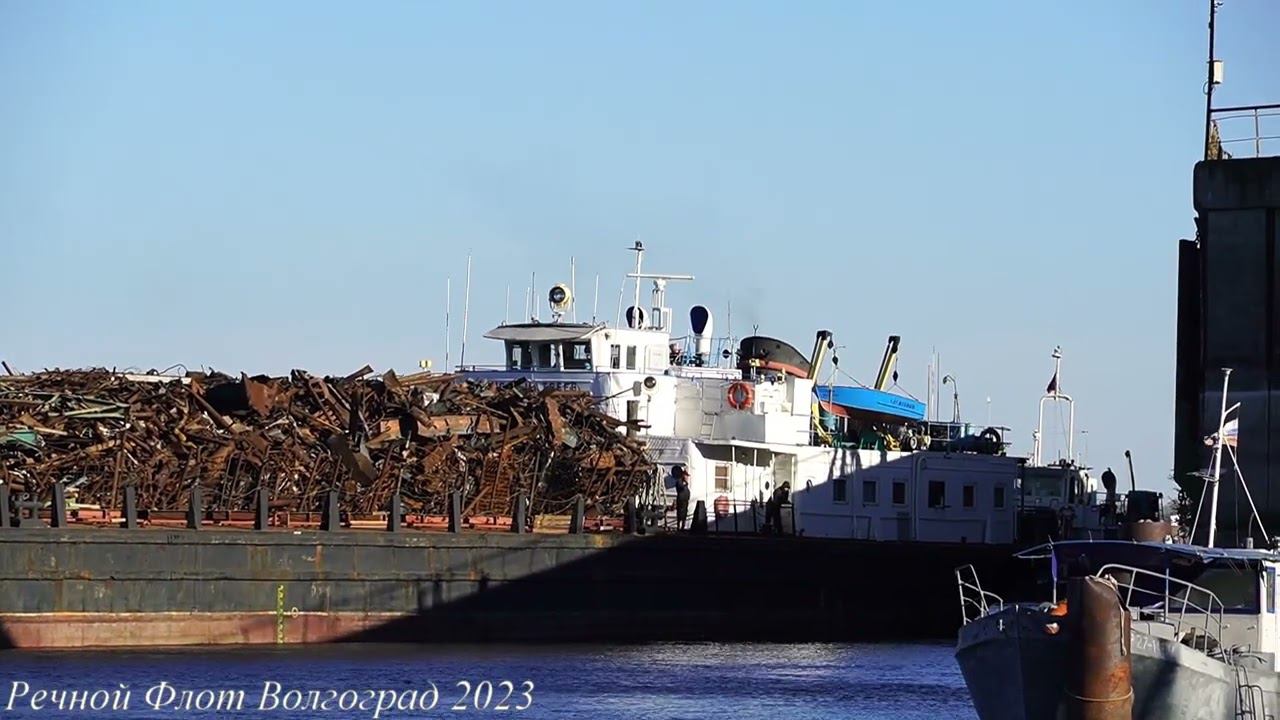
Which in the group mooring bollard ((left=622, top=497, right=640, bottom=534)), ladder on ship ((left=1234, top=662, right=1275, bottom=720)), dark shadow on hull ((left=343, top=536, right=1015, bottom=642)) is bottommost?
ladder on ship ((left=1234, top=662, right=1275, bottom=720))

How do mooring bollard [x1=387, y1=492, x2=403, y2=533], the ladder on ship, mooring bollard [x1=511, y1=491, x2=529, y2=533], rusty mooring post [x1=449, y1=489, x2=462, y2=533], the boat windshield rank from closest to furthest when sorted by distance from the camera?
1. the ladder on ship
2. the boat windshield
3. mooring bollard [x1=387, y1=492, x2=403, y2=533]
4. rusty mooring post [x1=449, y1=489, x2=462, y2=533]
5. mooring bollard [x1=511, y1=491, x2=529, y2=533]

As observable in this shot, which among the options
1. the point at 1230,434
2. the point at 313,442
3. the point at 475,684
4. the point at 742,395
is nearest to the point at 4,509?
the point at 313,442

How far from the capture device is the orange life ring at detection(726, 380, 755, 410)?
46.2 m

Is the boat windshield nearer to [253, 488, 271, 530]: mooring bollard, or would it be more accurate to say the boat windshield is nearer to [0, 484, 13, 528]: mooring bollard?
[253, 488, 271, 530]: mooring bollard

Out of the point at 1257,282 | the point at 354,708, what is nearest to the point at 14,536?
the point at 354,708

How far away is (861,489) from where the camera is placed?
47469 mm

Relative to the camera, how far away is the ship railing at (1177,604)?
24.7m

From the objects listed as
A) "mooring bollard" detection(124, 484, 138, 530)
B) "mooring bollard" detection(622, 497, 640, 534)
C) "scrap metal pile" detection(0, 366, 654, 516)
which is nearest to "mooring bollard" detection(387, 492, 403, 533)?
"scrap metal pile" detection(0, 366, 654, 516)

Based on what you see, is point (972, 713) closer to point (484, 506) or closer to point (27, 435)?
point (484, 506)

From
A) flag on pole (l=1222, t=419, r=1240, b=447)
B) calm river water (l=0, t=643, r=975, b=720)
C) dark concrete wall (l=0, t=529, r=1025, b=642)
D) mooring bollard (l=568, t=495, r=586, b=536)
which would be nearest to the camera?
calm river water (l=0, t=643, r=975, b=720)

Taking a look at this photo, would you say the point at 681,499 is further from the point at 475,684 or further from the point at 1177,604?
the point at 1177,604

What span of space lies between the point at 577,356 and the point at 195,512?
481 inches

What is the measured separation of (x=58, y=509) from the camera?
35.1 metres

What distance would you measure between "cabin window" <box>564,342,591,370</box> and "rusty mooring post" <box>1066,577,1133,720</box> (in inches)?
969
